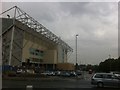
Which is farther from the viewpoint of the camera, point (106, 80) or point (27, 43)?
point (27, 43)

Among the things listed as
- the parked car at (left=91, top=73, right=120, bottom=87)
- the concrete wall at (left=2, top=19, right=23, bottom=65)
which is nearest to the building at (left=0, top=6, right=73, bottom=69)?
the concrete wall at (left=2, top=19, right=23, bottom=65)

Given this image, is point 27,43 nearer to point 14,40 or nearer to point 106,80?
point 14,40

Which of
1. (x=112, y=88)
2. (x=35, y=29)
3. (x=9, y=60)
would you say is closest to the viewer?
(x=112, y=88)

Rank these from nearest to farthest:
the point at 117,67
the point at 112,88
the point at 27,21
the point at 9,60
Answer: the point at 112,88 → the point at 9,60 → the point at 27,21 → the point at 117,67

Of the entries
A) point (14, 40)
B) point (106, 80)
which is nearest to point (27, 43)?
point (14, 40)

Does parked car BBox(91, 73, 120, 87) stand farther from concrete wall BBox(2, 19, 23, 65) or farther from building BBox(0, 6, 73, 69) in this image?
concrete wall BBox(2, 19, 23, 65)

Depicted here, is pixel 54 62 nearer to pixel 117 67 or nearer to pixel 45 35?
pixel 45 35

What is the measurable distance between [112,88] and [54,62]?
338 ft

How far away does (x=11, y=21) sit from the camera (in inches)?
3917

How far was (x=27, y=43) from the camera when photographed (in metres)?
111

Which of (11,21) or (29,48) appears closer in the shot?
(11,21)

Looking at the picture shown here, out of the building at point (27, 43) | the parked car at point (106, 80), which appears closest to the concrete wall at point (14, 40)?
the building at point (27, 43)

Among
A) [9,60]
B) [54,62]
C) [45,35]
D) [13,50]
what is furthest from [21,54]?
[54,62]

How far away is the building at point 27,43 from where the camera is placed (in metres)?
99.1
